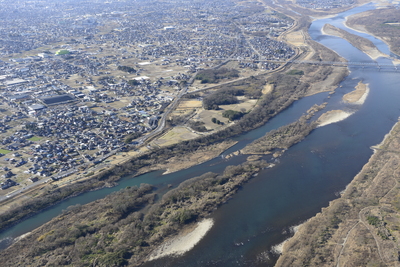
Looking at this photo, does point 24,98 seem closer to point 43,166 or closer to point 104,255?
point 43,166

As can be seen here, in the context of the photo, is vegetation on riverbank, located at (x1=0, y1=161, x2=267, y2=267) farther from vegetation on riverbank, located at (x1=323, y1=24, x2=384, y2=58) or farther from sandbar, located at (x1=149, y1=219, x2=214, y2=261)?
vegetation on riverbank, located at (x1=323, y1=24, x2=384, y2=58)

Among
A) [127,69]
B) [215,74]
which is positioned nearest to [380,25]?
[215,74]

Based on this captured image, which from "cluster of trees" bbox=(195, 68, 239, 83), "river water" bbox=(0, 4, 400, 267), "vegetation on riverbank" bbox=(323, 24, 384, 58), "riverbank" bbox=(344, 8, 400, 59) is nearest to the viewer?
"river water" bbox=(0, 4, 400, 267)

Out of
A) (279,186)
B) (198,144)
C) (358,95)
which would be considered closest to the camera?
(279,186)

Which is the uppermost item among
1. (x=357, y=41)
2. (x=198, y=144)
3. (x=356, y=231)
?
(x=357, y=41)

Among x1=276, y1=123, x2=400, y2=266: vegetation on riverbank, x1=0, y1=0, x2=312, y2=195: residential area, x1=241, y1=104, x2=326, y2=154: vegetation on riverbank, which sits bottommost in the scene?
x1=276, y1=123, x2=400, y2=266: vegetation on riverbank

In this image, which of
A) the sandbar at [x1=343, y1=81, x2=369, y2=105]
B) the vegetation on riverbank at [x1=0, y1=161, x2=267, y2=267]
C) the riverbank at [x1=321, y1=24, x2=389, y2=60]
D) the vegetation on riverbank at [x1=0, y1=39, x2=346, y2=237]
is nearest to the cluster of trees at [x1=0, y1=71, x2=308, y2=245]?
the vegetation on riverbank at [x1=0, y1=39, x2=346, y2=237]

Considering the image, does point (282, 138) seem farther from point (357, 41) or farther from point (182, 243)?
point (357, 41)
